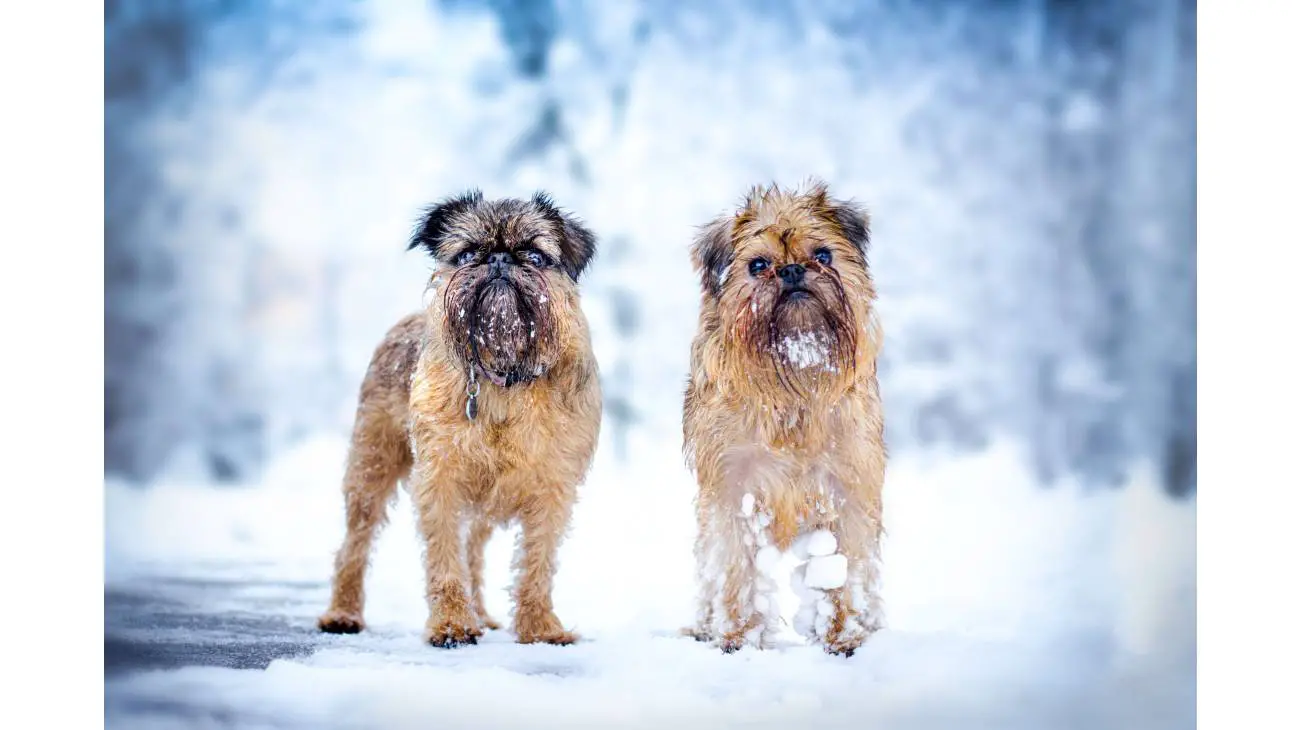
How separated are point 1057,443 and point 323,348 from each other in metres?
2.58

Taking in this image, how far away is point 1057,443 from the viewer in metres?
4.00

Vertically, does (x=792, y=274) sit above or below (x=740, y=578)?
above

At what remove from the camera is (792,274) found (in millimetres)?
3459

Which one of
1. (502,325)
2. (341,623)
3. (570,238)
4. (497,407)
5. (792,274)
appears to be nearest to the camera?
(792,274)

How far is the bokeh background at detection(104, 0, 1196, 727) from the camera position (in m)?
3.94

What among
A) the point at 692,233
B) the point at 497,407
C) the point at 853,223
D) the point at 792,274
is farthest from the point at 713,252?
the point at 497,407

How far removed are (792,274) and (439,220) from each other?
120 centimetres

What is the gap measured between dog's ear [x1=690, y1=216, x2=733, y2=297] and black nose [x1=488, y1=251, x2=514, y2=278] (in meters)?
0.62

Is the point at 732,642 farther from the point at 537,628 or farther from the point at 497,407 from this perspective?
the point at 497,407

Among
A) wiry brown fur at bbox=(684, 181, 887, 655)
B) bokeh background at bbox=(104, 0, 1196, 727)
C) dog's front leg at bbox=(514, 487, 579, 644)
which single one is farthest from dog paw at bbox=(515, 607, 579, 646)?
wiry brown fur at bbox=(684, 181, 887, 655)

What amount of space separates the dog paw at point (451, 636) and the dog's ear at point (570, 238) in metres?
1.19

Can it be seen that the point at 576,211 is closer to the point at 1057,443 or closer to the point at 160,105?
the point at 160,105

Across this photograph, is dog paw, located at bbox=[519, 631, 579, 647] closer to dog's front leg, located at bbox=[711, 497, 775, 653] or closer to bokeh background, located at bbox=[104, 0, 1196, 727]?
bokeh background, located at bbox=[104, 0, 1196, 727]
